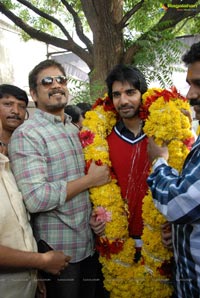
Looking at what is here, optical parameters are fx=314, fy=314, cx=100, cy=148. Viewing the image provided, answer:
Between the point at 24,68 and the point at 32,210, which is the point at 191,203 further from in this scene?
the point at 24,68

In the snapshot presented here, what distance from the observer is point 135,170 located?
2.54 metres

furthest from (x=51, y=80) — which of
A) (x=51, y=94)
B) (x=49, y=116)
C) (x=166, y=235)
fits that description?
(x=166, y=235)

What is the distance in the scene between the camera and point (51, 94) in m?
2.63

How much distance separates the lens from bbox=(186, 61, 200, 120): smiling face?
1.69 metres

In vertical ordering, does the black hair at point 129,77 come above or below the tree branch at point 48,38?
below

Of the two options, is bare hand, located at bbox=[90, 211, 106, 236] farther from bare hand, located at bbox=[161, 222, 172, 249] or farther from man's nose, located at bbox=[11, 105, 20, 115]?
man's nose, located at bbox=[11, 105, 20, 115]

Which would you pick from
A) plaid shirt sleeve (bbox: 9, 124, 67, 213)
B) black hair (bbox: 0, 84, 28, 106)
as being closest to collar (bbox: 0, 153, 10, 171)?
plaid shirt sleeve (bbox: 9, 124, 67, 213)

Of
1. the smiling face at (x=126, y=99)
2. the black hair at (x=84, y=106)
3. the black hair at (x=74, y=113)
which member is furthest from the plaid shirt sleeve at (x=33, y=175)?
the black hair at (x=84, y=106)

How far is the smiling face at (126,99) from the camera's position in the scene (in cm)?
258

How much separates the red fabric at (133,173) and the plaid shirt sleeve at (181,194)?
79 cm

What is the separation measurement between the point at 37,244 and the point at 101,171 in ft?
2.45

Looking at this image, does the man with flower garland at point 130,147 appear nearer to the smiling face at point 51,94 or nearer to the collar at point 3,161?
the smiling face at point 51,94

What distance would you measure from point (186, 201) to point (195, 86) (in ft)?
2.04

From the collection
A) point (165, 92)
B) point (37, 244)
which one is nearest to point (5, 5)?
point (165, 92)
